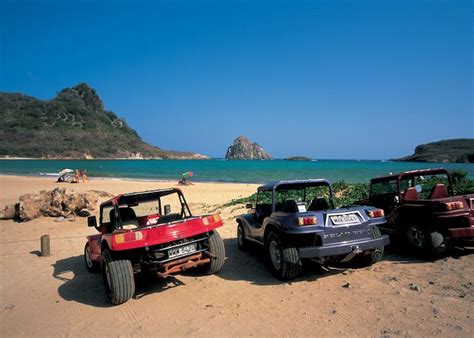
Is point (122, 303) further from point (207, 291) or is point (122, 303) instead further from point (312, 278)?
point (312, 278)

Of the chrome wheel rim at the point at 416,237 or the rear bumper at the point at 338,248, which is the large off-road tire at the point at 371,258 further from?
the chrome wheel rim at the point at 416,237

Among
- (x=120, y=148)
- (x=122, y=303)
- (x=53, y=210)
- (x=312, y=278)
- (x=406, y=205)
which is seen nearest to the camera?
(x=122, y=303)

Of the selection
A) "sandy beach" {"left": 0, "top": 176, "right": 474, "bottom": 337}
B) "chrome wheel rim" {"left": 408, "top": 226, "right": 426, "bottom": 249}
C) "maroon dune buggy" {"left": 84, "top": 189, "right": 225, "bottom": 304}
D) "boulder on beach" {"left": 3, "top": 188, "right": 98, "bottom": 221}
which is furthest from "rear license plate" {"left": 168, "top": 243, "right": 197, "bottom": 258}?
"boulder on beach" {"left": 3, "top": 188, "right": 98, "bottom": 221}

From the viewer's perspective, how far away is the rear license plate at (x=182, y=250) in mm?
5527

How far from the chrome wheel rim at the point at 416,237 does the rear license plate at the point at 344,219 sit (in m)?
1.83

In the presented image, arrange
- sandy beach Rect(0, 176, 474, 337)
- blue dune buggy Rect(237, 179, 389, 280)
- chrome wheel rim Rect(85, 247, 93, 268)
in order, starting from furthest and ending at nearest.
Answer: chrome wheel rim Rect(85, 247, 93, 268) < blue dune buggy Rect(237, 179, 389, 280) < sandy beach Rect(0, 176, 474, 337)

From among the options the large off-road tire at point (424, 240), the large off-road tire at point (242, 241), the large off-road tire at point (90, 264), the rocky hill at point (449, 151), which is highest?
the rocky hill at point (449, 151)

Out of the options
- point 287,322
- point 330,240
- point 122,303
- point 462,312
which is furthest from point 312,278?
point 122,303

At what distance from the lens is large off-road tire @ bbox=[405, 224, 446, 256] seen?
619 centimetres

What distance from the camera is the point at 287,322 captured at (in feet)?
14.0

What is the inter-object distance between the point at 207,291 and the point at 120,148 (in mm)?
149749

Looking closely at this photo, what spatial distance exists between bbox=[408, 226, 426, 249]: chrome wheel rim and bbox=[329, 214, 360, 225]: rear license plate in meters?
1.83

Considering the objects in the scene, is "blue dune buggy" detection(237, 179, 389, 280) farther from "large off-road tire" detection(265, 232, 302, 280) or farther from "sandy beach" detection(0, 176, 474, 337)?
"sandy beach" detection(0, 176, 474, 337)

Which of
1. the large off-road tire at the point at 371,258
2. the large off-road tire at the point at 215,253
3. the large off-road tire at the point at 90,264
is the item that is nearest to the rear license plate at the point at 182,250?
the large off-road tire at the point at 215,253
